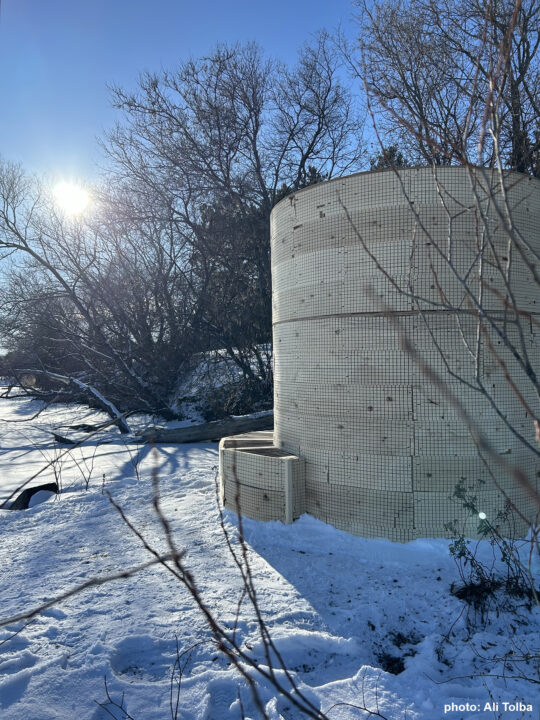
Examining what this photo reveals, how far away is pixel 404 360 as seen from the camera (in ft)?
15.4

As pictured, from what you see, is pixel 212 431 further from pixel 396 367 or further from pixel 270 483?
pixel 396 367

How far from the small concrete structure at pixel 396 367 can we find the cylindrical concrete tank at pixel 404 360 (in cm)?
1

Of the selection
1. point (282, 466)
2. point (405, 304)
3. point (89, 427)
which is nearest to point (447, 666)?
point (282, 466)

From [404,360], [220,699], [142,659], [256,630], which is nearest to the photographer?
[220,699]

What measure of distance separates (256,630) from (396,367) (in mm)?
2647

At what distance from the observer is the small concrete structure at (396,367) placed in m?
4.61

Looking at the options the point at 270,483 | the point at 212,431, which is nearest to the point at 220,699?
the point at 270,483

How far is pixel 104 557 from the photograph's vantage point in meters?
4.73

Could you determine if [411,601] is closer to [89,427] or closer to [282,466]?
[282,466]

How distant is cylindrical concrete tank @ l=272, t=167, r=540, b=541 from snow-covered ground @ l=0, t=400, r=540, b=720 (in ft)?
1.43

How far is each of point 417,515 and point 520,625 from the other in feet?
4.40

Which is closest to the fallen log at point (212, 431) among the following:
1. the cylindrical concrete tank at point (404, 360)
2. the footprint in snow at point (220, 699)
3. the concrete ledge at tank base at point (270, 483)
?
the concrete ledge at tank base at point (270, 483)

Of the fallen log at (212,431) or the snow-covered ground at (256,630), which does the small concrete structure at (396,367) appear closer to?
→ the snow-covered ground at (256,630)

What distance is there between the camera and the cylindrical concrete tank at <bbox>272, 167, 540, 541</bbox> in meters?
4.61
